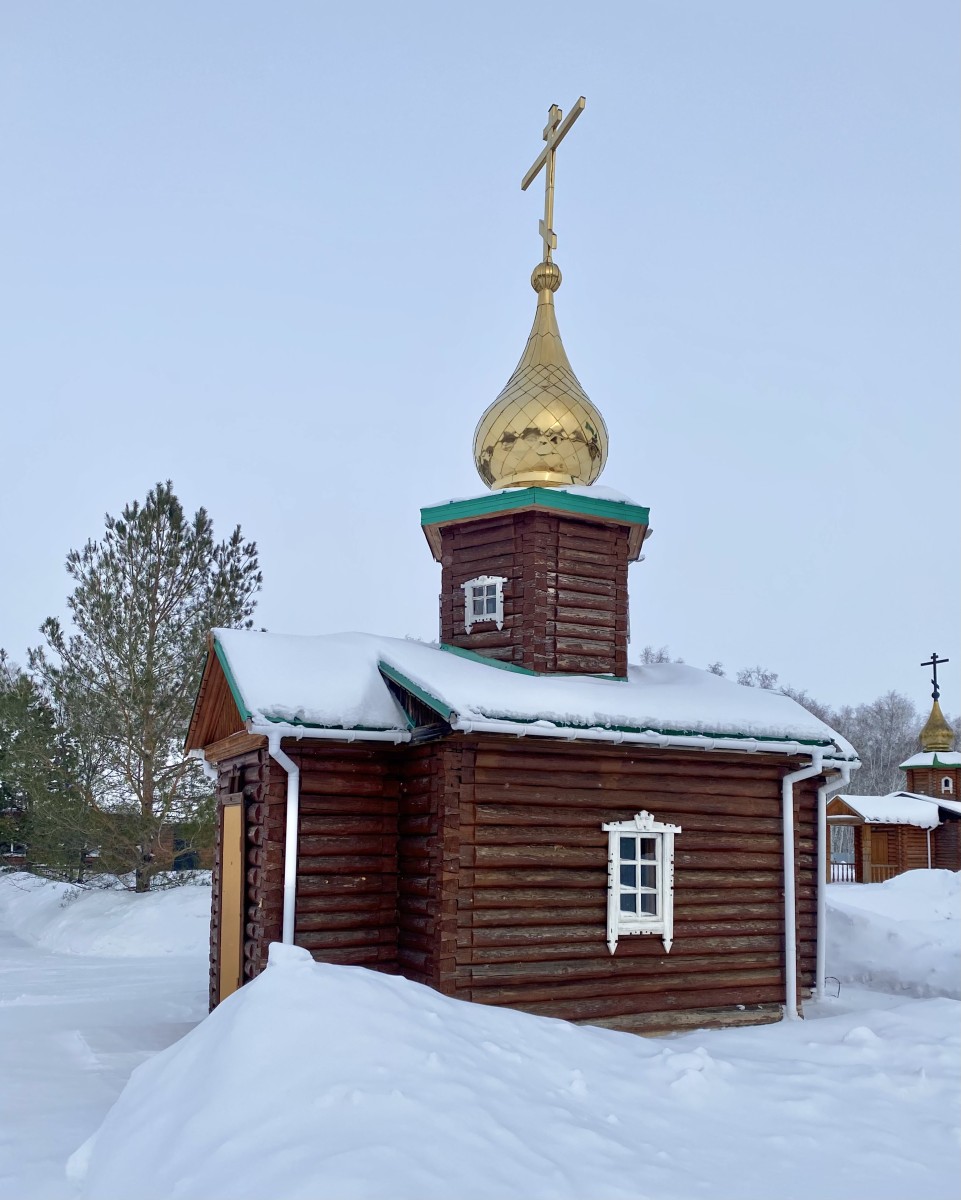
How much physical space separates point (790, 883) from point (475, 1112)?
614cm

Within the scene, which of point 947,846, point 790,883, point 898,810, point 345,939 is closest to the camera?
point 345,939

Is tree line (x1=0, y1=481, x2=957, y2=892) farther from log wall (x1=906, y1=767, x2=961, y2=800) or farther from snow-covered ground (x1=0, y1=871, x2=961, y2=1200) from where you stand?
log wall (x1=906, y1=767, x2=961, y2=800)

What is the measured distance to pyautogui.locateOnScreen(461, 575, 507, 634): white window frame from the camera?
11913mm

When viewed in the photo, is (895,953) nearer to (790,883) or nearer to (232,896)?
(790,883)

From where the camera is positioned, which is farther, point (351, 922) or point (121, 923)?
point (121, 923)

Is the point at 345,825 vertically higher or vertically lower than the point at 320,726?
lower

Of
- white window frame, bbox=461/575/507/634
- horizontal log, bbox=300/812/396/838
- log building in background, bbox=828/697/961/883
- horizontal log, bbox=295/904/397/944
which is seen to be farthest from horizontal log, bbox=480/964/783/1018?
log building in background, bbox=828/697/961/883

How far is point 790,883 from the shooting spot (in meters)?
10.9

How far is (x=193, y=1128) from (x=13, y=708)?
17.3m

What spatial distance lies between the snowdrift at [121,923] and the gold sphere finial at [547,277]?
1153 centimetres

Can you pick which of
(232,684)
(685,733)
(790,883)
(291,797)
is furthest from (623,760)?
(232,684)

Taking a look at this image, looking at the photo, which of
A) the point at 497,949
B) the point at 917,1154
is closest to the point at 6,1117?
the point at 497,949

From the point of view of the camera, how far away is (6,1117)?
23.7ft

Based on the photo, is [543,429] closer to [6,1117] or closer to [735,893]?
[735,893]
